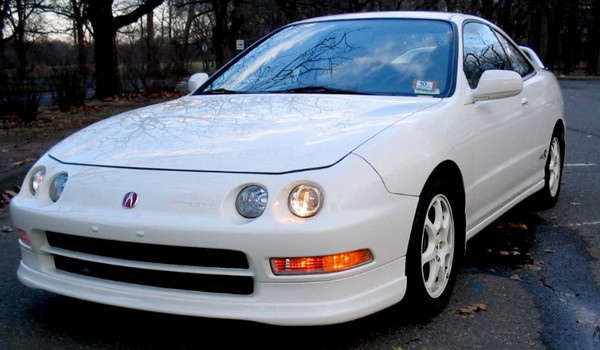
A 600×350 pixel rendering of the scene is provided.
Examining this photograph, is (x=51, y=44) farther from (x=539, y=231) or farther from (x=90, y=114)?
(x=539, y=231)

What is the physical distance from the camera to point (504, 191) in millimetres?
4402

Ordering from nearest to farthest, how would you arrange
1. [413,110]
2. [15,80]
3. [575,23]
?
[413,110], [15,80], [575,23]

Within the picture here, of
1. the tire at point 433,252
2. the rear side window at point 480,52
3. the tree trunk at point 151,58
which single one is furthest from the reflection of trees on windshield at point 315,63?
the tree trunk at point 151,58

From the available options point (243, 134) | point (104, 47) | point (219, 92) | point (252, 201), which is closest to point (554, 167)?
point (219, 92)

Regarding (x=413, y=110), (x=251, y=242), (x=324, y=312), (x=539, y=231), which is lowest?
(x=539, y=231)

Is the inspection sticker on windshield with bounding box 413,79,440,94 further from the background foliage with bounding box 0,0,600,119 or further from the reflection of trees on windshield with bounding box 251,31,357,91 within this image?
the background foliage with bounding box 0,0,600,119

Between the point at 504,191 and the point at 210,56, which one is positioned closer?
the point at 504,191

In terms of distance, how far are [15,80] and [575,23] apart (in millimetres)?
52198

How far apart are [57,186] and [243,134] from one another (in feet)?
2.87

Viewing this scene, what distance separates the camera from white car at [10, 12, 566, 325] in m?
2.73

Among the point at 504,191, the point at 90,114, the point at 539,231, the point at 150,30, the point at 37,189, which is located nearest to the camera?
the point at 37,189

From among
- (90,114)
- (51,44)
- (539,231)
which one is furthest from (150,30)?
(539,231)

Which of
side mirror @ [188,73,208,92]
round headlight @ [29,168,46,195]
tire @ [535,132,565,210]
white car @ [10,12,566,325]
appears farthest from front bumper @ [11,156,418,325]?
tire @ [535,132,565,210]

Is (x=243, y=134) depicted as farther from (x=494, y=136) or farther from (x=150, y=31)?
(x=150, y=31)
